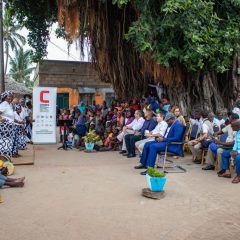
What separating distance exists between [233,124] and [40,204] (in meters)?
3.90

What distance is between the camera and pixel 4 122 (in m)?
7.50

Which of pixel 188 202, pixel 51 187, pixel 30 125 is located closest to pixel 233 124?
pixel 188 202

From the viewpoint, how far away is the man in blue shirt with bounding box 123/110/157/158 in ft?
28.5

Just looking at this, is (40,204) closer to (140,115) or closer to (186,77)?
(140,115)

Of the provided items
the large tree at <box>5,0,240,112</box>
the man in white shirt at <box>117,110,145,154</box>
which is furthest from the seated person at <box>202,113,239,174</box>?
the large tree at <box>5,0,240,112</box>

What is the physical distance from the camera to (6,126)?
7.56 m

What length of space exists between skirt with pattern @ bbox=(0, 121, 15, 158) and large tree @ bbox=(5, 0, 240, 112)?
3.85 m

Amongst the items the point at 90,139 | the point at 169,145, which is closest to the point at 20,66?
the point at 90,139

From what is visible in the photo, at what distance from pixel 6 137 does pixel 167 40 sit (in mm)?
5280

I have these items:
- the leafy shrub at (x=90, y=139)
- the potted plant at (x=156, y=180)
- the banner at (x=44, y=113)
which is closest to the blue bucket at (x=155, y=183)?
the potted plant at (x=156, y=180)

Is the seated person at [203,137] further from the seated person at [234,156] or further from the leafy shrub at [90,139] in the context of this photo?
the leafy shrub at [90,139]

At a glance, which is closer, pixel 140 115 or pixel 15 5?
pixel 140 115

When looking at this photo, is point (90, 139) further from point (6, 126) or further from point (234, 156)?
point (234, 156)

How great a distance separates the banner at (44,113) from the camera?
40.4 ft
